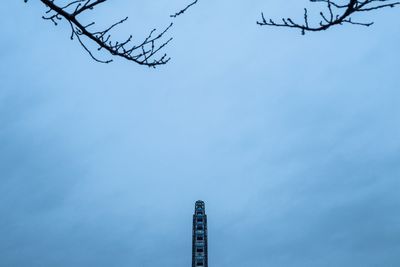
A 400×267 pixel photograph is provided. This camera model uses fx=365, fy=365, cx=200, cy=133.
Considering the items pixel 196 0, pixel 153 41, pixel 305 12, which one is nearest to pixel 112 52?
pixel 153 41

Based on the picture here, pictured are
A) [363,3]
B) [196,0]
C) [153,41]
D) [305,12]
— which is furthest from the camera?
[153,41]

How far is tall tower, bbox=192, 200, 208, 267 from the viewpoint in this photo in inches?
1232

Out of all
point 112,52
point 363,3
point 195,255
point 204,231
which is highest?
point 204,231

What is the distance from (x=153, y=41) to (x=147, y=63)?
320mm

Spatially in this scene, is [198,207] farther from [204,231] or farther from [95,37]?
[95,37]

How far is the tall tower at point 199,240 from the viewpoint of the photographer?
3128 cm

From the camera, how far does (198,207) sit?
34094mm

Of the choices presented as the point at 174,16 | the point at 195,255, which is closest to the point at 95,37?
the point at 174,16

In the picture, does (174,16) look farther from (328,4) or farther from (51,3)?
(328,4)

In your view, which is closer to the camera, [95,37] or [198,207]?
[95,37]

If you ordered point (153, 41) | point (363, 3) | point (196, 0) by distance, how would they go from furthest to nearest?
1. point (153, 41)
2. point (196, 0)
3. point (363, 3)

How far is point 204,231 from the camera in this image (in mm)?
32719

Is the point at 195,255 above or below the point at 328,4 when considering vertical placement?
above

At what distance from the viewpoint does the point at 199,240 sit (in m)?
32.1
